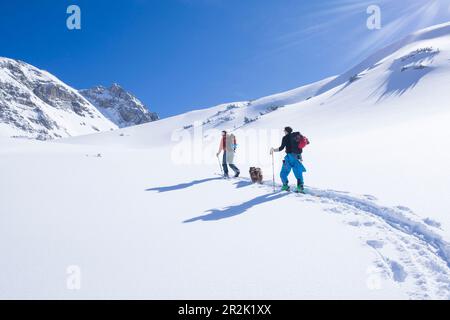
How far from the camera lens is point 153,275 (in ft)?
13.7

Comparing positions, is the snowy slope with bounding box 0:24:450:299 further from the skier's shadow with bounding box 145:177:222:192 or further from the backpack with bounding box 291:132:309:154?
the backpack with bounding box 291:132:309:154

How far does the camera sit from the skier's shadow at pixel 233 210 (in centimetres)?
682

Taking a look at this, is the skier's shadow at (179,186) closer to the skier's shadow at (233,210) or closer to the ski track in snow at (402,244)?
the skier's shadow at (233,210)

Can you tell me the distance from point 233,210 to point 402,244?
11.5 ft

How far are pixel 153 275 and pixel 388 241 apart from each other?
3.69 m

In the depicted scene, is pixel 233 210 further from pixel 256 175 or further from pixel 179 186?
pixel 256 175

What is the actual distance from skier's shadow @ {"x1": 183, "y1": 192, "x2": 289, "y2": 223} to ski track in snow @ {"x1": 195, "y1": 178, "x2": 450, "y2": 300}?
54.9 inches

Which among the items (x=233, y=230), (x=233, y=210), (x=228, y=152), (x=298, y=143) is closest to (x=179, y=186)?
(x=228, y=152)

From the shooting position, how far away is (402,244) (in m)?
5.18

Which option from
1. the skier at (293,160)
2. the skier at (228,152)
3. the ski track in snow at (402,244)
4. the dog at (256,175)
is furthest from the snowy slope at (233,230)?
the skier at (228,152)

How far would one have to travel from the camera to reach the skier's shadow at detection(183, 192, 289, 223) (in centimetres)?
682

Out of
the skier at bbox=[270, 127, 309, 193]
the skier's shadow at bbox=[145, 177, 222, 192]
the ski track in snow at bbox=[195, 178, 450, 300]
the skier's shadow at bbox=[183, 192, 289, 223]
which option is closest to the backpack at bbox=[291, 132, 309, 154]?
the skier at bbox=[270, 127, 309, 193]

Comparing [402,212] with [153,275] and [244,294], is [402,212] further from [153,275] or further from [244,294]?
[153,275]

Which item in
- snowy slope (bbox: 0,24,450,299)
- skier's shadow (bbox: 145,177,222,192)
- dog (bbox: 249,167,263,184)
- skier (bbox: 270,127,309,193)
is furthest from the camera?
dog (bbox: 249,167,263,184)
